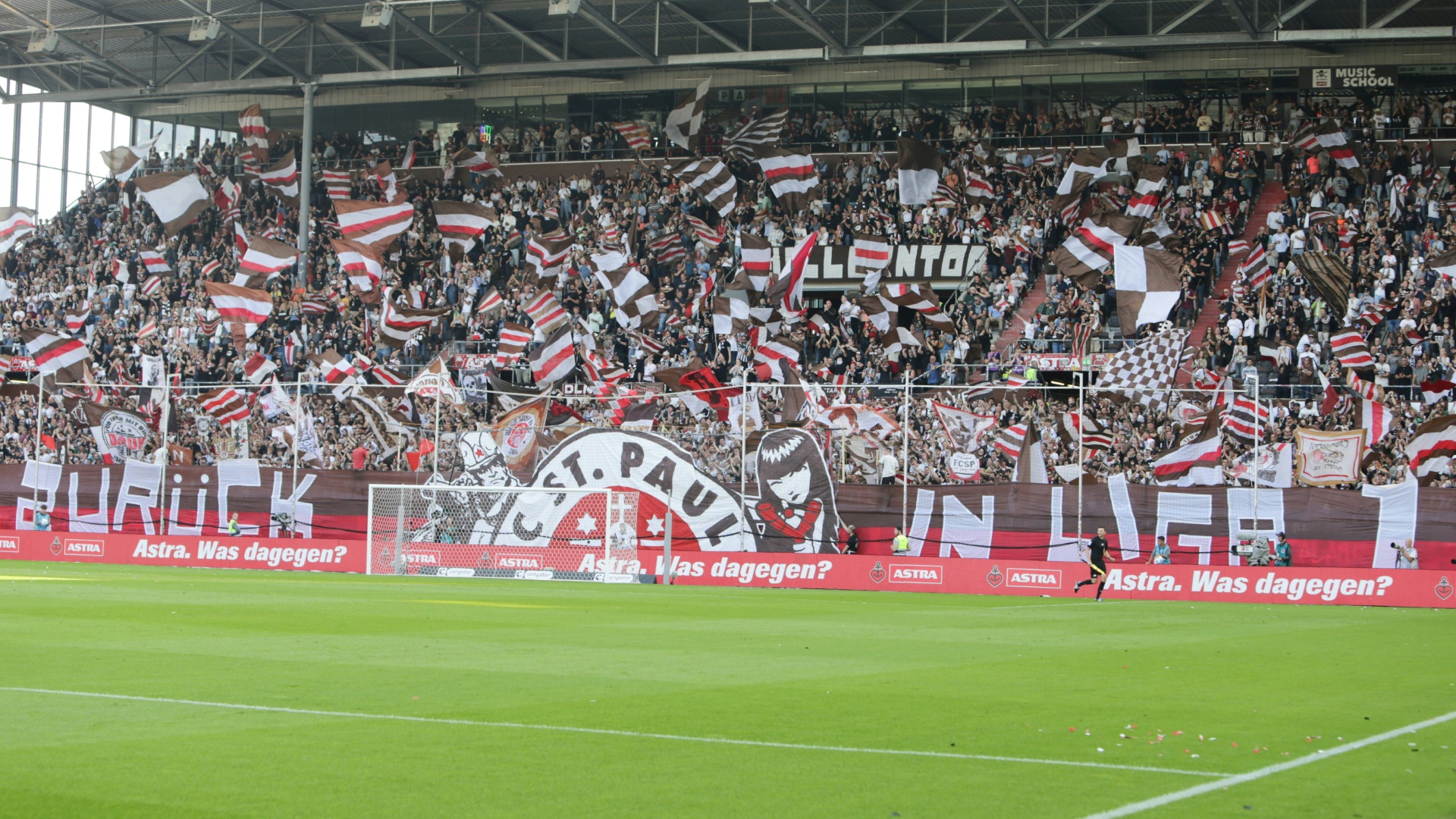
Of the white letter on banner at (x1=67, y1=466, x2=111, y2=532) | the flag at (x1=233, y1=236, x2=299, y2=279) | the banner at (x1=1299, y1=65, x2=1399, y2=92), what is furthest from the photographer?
the white letter on banner at (x1=67, y1=466, x2=111, y2=532)

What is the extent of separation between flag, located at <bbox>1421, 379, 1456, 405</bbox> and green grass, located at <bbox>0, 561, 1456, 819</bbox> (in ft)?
47.3

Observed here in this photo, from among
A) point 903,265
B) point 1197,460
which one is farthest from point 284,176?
point 1197,460

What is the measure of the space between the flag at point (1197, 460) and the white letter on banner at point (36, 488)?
29.2 metres

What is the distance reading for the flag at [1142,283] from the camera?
4062 cm

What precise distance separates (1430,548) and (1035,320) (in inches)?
545

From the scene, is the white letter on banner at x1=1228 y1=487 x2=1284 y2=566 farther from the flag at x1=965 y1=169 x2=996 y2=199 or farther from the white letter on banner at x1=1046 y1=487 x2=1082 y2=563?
the flag at x1=965 y1=169 x2=996 y2=199

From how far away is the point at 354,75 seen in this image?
55.2 metres

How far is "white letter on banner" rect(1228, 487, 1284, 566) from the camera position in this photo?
112 feet

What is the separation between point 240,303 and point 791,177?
694 inches

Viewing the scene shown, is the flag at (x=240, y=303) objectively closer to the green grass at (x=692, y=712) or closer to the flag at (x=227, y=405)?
the flag at (x=227, y=405)

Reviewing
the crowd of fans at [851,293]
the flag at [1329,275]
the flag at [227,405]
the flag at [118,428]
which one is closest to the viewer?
the crowd of fans at [851,293]

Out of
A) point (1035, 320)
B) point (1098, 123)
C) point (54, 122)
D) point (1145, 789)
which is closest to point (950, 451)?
point (1035, 320)

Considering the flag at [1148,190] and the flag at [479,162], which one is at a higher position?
the flag at [479,162]

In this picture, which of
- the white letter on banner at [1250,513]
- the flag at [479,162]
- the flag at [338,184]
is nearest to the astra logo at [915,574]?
the white letter on banner at [1250,513]
